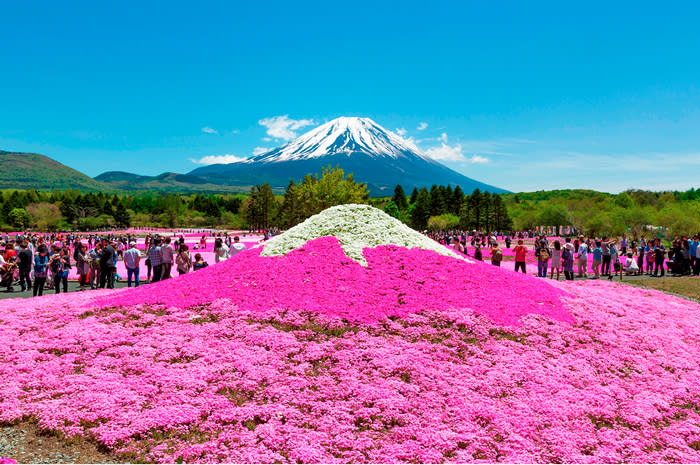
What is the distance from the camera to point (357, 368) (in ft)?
25.5

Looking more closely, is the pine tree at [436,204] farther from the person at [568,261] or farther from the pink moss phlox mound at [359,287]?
the pink moss phlox mound at [359,287]

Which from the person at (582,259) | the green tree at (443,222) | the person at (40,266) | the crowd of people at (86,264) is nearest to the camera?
the person at (40,266)

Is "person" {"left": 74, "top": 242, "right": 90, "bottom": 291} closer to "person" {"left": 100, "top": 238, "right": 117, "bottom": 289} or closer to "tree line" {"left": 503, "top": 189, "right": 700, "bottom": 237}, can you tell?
"person" {"left": 100, "top": 238, "right": 117, "bottom": 289}

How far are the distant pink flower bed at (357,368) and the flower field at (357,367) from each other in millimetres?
35

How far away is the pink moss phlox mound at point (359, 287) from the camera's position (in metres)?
10.8

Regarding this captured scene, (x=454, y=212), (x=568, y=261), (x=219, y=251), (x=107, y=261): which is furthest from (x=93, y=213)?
(x=568, y=261)

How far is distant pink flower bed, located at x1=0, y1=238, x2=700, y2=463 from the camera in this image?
5.63 m

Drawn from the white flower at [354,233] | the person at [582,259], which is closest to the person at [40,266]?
the white flower at [354,233]

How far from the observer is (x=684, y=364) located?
29.1 feet

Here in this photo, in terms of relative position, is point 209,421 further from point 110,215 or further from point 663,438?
point 110,215

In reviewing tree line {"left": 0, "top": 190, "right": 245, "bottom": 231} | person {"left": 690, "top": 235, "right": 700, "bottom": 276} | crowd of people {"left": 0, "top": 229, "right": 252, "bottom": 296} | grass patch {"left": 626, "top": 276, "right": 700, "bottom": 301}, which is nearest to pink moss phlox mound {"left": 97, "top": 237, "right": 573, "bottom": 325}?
crowd of people {"left": 0, "top": 229, "right": 252, "bottom": 296}

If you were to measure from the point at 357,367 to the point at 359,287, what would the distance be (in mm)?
4032

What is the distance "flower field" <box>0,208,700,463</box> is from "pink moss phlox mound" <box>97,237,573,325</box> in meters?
0.07

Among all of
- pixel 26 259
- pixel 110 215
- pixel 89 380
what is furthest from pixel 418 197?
pixel 89 380
